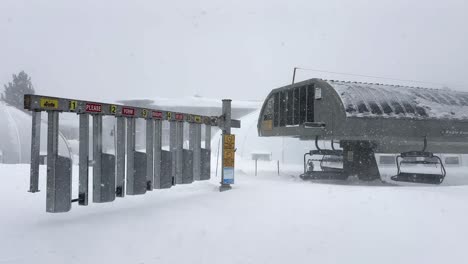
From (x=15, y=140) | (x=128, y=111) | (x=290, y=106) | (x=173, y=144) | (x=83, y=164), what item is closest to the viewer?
(x=83, y=164)

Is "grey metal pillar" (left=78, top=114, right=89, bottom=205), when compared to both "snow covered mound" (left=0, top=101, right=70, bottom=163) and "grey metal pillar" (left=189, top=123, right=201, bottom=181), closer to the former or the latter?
"grey metal pillar" (left=189, top=123, right=201, bottom=181)

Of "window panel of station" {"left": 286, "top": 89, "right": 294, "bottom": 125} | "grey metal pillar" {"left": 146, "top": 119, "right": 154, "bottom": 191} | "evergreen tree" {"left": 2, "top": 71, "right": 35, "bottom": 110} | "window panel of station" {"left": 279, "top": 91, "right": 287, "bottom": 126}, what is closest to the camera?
"grey metal pillar" {"left": 146, "top": 119, "right": 154, "bottom": 191}

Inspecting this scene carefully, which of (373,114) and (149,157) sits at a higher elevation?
(373,114)

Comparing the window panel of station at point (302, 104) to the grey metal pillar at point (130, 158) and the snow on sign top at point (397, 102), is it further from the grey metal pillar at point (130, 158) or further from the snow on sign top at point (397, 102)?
the grey metal pillar at point (130, 158)

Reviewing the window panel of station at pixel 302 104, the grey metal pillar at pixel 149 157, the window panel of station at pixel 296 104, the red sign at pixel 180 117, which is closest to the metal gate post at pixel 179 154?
the red sign at pixel 180 117

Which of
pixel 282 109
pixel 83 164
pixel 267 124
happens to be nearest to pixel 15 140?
pixel 267 124

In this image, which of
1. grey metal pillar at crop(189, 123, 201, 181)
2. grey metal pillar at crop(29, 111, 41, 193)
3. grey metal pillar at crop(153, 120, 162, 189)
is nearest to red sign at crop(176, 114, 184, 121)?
grey metal pillar at crop(189, 123, 201, 181)

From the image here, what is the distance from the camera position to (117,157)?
26.9 ft

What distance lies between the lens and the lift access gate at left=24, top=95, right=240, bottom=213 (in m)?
6.87

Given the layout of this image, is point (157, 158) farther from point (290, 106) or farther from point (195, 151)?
point (290, 106)

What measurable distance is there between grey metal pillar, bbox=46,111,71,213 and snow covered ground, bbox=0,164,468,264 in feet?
0.92

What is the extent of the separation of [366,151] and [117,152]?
38.5ft

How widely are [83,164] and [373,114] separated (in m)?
10.7

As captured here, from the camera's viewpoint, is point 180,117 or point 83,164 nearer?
point 83,164
